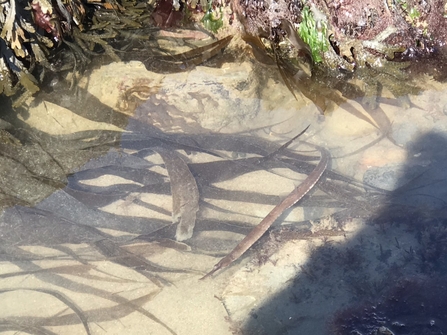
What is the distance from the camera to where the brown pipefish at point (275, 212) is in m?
2.33

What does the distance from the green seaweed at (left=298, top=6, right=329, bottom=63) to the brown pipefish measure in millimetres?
885

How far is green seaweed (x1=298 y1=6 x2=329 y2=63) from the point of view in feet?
10.1

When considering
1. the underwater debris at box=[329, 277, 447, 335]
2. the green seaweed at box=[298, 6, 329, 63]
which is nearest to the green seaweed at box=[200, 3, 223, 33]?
the green seaweed at box=[298, 6, 329, 63]

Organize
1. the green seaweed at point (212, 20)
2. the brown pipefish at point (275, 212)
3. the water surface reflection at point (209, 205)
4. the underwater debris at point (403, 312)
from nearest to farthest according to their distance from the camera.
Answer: the underwater debris at point (403, 312)
the water surface reflection at point (209, 205)
the brown pipefish at point (275, 212)
the green seaweed at point (212, 20)

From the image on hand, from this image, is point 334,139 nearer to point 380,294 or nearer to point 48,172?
point 380,294

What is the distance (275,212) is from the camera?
8.07 ft

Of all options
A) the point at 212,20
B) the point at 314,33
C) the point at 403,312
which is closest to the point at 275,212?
the point at 403,312

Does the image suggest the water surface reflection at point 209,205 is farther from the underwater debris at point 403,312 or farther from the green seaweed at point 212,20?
the green seaweed at point 212,20

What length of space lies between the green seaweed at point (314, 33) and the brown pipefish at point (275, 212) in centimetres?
89

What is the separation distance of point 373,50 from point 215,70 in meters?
1.21

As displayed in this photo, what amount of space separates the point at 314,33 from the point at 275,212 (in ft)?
4.84

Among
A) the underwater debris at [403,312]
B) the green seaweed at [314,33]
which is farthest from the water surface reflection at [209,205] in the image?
the green seaweed at [314,33]

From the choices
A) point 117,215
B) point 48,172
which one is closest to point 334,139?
point 117,215

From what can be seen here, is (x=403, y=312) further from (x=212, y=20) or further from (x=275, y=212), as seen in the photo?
(x=212, y=20)
